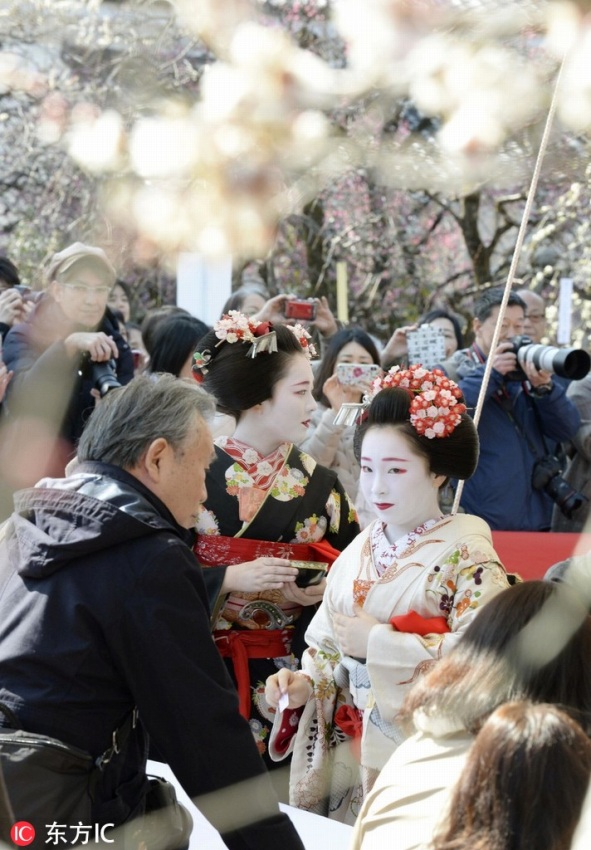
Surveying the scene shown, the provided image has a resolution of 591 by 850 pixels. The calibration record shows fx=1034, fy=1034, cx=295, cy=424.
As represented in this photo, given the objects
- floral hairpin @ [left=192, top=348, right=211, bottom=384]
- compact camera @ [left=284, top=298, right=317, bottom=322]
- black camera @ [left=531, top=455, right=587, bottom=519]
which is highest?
compact camera @ [left=284, top=298, right=317, bottom=322]

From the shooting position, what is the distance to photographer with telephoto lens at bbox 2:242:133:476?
10.6ft

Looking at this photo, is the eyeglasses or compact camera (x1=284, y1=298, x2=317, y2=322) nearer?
the eyeglasses

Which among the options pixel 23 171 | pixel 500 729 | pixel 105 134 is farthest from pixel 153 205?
pixel 500 729

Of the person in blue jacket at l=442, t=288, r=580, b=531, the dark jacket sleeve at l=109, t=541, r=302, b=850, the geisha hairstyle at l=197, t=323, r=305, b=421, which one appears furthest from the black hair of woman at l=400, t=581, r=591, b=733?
the person in blue jacket at l=442, t=288, r=580, b=531

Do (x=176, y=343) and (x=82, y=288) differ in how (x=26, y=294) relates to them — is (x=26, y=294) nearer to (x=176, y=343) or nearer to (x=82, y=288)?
(x=82, y=288)

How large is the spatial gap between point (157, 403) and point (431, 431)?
666mm

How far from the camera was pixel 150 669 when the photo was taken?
1.42 metres

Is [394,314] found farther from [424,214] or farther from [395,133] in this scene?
[395,133]

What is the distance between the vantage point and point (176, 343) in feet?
11.0

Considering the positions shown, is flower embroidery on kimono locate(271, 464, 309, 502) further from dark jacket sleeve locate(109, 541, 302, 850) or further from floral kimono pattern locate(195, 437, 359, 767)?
dark jacket sleeve locate(109, 541, 302, 850)

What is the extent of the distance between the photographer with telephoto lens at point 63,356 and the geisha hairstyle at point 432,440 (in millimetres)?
1298

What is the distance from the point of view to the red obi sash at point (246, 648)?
7.88 ft

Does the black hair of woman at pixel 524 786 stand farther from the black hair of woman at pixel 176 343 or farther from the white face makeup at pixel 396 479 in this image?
the black hair of woman at pixel 176 343

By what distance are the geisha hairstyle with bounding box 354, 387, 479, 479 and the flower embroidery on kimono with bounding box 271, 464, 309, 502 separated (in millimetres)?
391
